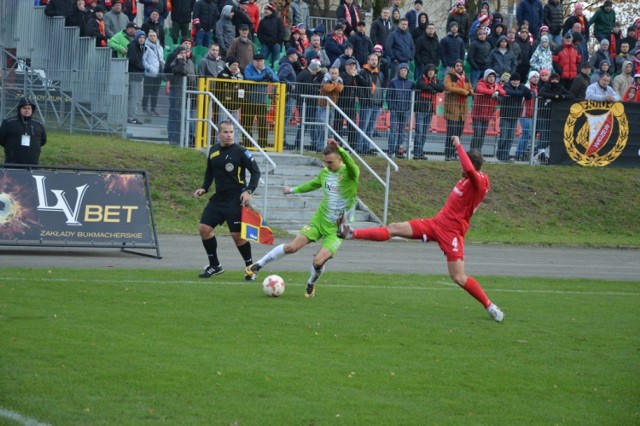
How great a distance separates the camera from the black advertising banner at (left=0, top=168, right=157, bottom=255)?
54.0 ft

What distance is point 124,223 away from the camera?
17031mm

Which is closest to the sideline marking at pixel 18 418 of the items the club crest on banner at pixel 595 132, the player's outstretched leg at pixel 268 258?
the player's outstretched leg at pixel 268 258

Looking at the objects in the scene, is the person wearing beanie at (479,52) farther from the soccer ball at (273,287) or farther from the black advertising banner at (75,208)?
the soccer ball at (273,287)

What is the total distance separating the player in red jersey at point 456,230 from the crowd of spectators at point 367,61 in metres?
12.3

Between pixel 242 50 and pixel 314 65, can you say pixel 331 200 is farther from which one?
pixel 242 50

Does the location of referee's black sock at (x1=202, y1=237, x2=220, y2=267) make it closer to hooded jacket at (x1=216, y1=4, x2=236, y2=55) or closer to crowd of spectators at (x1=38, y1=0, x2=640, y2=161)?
crowd of spectators at (x1=38, y1=0, x2=640, y2=161)

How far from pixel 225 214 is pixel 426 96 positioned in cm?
1233

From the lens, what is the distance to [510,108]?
2698cm

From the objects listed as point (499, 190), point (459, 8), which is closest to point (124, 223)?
point (499, 190)

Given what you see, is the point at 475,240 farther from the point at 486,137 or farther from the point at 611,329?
the point at 611,329

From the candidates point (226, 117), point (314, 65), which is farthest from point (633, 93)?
point (226, 117)

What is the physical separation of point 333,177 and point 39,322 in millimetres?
4545

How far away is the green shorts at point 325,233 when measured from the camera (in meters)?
13.4

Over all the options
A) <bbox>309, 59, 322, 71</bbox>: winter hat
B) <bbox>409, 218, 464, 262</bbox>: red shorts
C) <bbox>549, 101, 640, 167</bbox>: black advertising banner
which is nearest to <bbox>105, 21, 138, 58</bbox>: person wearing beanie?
<bbox>309, 59, 322, 71</bbox>: winter hat
